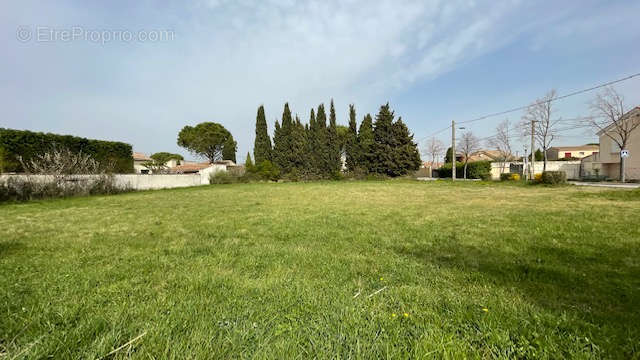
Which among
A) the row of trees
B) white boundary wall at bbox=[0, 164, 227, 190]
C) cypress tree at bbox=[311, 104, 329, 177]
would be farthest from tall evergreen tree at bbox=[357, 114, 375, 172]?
white boundary wall at bbox=[0, 164, 227, 190]

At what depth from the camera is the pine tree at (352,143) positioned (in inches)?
1315

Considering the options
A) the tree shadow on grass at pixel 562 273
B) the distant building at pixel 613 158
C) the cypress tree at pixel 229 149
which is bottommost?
the tree shadow on grass at pixel 562 273

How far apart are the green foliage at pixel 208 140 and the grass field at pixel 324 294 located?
43147 millimetres

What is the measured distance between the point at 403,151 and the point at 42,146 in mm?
30943

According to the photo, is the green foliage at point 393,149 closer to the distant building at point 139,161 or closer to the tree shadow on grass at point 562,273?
the tree shadow on grass at point 562,273

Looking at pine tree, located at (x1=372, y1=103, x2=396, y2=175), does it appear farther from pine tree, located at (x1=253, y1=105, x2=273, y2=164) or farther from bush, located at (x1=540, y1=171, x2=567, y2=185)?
bush, located at (x1=540, y1=171, x2=567, y2=185)

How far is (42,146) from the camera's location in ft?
47.6

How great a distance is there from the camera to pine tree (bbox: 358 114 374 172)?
32406 mm

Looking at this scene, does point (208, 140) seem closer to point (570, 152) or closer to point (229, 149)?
point (229, 149)

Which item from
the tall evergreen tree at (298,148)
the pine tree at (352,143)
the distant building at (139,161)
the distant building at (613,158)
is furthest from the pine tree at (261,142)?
the distant building at (613,158)

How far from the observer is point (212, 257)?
127 inches

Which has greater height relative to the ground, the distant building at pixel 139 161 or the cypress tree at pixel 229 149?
the cypress tree at pixel 229 149

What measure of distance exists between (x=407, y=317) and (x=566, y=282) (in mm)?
1945

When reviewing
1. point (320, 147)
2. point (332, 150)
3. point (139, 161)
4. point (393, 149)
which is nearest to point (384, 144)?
point (393, 149)
